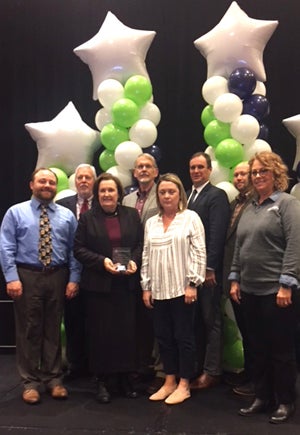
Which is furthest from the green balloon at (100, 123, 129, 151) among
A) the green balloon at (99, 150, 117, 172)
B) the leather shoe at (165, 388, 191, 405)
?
the leather shoe at (165, 388, 191, 405)

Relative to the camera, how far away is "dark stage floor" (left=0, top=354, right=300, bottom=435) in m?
2.45

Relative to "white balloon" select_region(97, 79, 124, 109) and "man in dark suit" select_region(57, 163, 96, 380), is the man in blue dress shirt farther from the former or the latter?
"white balloon" select_region(97, 79, 124, 109)

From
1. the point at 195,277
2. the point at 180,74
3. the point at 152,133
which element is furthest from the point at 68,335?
the point at 180,74

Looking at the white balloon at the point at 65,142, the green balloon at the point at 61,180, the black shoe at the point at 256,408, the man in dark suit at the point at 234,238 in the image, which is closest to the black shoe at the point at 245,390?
the man in dark suit at the point at 234,238

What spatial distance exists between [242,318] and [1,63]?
310cm

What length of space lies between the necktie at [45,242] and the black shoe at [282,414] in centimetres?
148

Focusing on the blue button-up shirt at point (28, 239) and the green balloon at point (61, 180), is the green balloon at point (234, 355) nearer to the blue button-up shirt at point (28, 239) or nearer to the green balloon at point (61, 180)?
the blue button-up shirt at point (28, 239)

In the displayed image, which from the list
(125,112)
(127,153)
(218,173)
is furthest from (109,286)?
(125,112)

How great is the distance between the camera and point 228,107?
3234 mm

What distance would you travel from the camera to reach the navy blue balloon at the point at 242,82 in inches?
129

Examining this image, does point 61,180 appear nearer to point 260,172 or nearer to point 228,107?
point 228,107

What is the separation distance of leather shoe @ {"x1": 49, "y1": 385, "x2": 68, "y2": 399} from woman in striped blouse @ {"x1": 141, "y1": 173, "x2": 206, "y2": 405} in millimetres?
503

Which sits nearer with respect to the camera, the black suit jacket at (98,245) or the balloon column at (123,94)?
the black suit jacket at (98,245)

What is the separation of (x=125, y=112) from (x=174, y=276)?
4.17 ft
